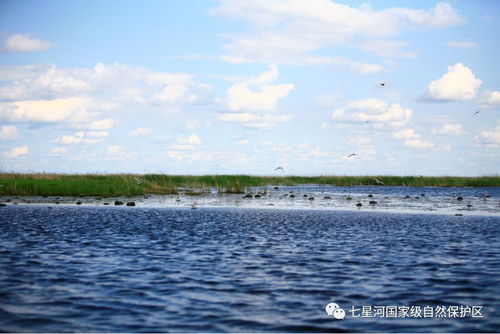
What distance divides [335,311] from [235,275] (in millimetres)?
4441

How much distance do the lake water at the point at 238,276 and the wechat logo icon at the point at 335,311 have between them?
0.13 meters

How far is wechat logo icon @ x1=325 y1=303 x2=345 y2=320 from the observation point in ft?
36.4

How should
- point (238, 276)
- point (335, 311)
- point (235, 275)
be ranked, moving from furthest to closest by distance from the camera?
1. point (235, 275)
2. point (238, 276)
3. point (335, 311)

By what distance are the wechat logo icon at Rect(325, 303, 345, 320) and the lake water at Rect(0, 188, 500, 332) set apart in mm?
131

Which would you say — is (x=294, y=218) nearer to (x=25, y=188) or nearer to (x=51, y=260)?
(x=51, y=260)

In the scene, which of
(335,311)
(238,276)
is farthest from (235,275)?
(335,311)

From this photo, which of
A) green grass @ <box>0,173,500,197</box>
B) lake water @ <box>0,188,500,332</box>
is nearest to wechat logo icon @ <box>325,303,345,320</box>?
lake water @ <box>0,188,500,332</box>

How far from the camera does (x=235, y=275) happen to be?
1527 cm

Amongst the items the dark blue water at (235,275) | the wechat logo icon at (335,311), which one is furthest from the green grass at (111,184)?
the wechat logo icon at (335,311)

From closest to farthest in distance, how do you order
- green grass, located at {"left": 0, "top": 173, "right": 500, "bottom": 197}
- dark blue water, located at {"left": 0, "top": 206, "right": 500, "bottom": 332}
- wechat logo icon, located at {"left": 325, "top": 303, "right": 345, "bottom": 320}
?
1. dark blue water, located at {"left": 0, "top": 206, "right": 500, "bottom": 332}
2. wechat logo icon, located at {"left": 325, "top": 303, "right": 345, "bottom": 320}
3. green grass, located at {"left": 0, "top": 173, "right": 500, "bottom": 197}

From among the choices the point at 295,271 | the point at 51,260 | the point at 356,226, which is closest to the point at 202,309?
the point at 295,271

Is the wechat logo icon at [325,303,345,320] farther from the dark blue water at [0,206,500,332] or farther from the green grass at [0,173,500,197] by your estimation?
the green grass at [0,173,500,197]

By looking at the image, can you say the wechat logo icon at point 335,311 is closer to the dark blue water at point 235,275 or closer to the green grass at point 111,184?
the dark blue water at point 235,275

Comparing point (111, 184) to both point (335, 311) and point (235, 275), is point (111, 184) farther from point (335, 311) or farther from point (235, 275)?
point (335, 311)
